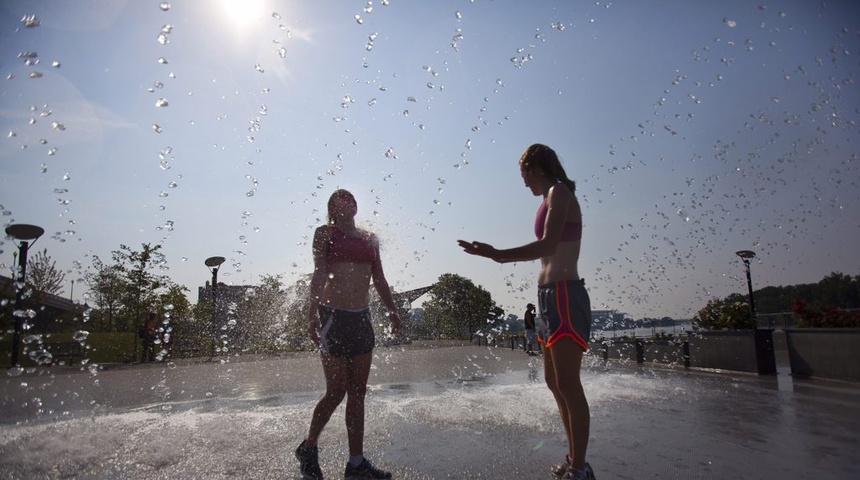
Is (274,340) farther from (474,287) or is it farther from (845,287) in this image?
(845,287)

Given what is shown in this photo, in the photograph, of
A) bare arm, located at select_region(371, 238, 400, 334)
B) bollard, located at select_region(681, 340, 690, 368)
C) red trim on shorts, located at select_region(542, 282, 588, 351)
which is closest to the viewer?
red trim on shorts, located at select_region(542, 282, 588, 351)

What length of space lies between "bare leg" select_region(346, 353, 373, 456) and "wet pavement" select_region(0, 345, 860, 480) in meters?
0.20

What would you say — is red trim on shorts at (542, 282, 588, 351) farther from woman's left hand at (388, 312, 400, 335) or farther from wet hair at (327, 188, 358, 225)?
wet hair at (327, 188, 358, 225)

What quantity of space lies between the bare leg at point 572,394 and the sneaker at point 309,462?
1.49 metres

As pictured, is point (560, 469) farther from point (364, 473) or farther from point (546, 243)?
point (546, 243)

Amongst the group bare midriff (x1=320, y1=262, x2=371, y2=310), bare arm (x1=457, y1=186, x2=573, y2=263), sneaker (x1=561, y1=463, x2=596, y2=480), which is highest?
bare arm (x1=457, y1=186, x2=573, y2=263)

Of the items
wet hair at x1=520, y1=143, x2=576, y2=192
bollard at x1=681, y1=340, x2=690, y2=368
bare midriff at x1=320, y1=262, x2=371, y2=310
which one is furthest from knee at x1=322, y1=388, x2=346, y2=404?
bollard at x1=681, y1=340, x2=690, y2=368

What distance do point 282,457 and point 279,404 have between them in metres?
2.75

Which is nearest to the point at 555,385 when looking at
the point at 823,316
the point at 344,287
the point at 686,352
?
the point at 344,287

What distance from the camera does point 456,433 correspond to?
390cm

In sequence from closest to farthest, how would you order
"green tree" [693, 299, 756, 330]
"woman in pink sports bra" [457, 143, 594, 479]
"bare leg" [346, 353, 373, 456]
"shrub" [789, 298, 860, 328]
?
"woman in pink sports bra" [457, 143, 594, 479] → "bare leg" [346, 353, 373, 456] → "shrub" [789, 298, 860, 328] → "green tree" [693, 299, 756, 330]

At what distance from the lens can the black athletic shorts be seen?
3023 mm

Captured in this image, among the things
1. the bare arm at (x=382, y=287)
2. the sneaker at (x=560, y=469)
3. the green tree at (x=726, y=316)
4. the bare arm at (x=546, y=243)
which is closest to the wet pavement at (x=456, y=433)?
the sneaker at (x=560, y=469)

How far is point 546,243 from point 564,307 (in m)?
0.42
